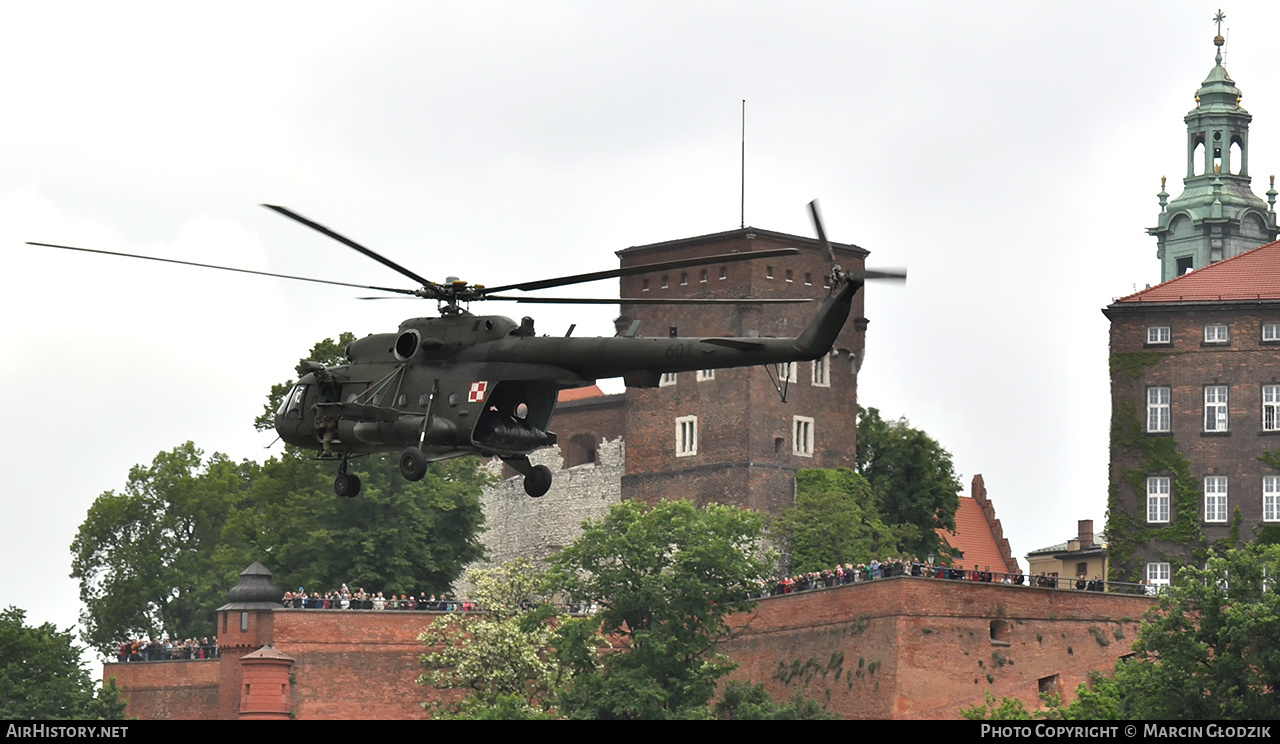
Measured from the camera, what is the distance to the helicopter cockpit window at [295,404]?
4656 cm

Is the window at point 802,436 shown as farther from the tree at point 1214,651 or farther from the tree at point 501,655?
the tree at point 1214,651

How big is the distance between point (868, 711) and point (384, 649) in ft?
53.5

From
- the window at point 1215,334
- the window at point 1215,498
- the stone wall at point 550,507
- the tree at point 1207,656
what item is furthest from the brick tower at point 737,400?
the tree at point 1207,656

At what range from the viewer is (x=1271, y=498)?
91.7 m

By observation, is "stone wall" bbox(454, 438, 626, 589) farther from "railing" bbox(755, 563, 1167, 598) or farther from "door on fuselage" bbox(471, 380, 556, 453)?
"door on fuselage" bbox(471, 380, 556, 453)

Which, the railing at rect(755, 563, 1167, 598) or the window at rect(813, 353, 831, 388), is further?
the window at rect(813, 353, 831, 388)

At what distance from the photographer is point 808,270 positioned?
3984 inches

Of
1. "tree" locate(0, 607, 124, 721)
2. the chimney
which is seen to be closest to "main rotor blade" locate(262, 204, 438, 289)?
"tree" locate(0, 607, 124, 721)

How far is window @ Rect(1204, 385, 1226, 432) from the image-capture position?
305 ft

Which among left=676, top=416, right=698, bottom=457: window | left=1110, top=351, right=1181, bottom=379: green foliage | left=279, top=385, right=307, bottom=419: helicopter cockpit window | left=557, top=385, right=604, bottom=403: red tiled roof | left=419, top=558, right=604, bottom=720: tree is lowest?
left=419, top=558, right=604, bottom=720: tree

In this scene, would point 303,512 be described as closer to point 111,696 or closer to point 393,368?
point 111,696

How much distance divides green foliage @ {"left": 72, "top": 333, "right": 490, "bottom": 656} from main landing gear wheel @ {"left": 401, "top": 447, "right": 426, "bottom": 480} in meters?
48.8

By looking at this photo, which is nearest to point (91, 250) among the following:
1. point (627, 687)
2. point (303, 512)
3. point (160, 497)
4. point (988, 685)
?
point (627, 687)

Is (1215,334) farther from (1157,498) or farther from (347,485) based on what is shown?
(347,485)
